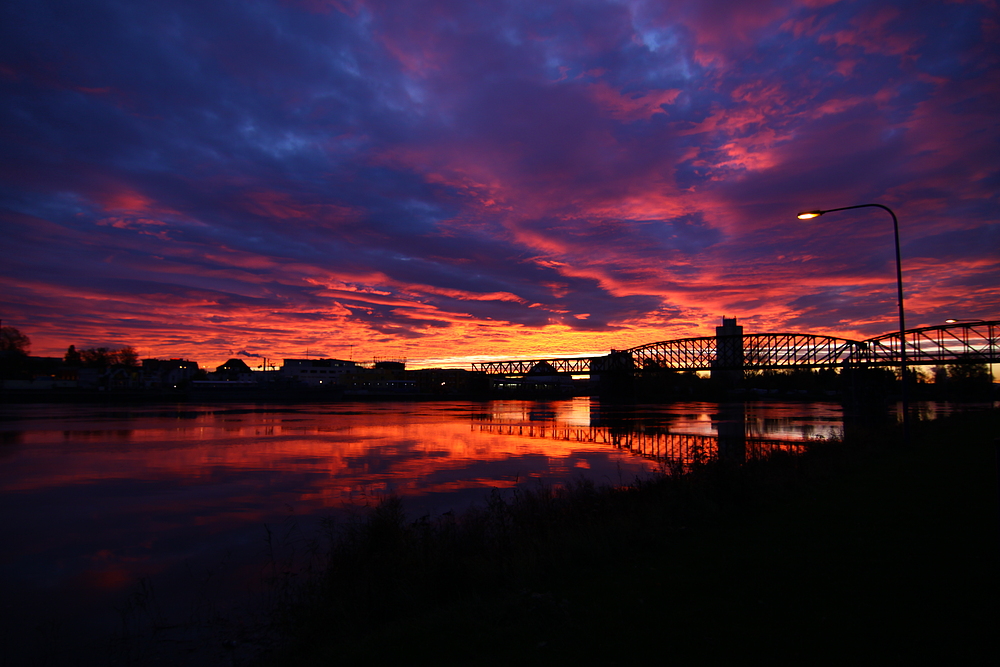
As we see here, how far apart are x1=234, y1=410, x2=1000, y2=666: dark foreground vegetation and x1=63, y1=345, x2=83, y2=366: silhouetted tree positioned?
8320 inches

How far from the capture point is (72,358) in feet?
584

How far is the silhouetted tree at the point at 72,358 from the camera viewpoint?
174m

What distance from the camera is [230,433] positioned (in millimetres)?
45188

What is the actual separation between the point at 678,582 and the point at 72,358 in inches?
8816

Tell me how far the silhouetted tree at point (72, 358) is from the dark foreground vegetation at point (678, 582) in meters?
211

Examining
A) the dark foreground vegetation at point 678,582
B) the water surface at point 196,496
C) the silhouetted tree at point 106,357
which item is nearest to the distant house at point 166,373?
the silhouetted tree at point 106,357

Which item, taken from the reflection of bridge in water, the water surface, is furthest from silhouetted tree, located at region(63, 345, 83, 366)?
the reflection of bridge in water

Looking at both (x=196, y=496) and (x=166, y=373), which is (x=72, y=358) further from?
(x=196, y=496)

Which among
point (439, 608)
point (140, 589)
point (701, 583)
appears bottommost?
point (140, 589)

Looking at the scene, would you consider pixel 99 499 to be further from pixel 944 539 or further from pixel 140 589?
pixel 944 539

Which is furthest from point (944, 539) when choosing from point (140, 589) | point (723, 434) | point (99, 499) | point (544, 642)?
point (723, 434)

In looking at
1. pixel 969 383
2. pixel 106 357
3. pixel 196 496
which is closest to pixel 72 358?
pixel 106 357

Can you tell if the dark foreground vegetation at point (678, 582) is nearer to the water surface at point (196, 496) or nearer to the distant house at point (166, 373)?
the water surface at point (196, 496)

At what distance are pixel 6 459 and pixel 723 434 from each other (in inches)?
1930
